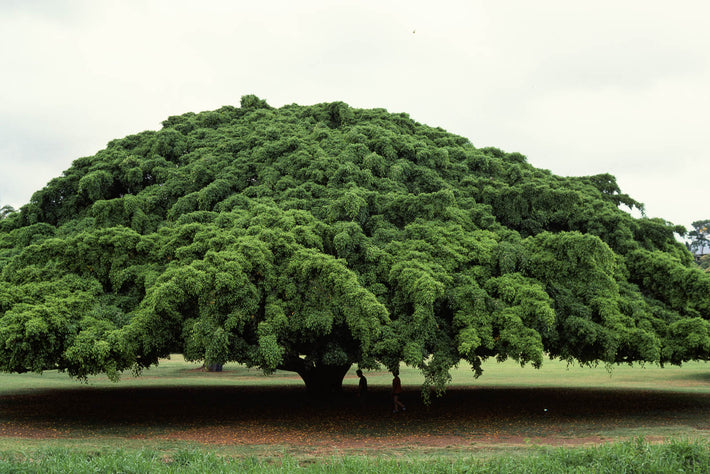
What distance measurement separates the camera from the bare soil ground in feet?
41.3

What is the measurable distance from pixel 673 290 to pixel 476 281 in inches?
268

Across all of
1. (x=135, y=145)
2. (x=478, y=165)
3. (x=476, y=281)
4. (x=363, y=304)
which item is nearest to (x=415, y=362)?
(x=363, y=304)

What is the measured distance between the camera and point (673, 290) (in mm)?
16641

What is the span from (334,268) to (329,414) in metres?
5.66

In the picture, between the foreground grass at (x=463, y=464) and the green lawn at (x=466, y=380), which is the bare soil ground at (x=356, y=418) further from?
the green lawn at (x=466, y=380)

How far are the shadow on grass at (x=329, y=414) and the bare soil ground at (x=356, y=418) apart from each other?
3 centimetres

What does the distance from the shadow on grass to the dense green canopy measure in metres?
1.68

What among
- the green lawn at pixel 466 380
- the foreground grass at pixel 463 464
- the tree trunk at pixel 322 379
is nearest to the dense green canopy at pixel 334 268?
the tree trunk at pixel 322 379

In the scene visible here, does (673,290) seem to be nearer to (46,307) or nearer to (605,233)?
(605,233)

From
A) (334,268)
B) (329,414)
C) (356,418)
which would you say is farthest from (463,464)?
(329,414)

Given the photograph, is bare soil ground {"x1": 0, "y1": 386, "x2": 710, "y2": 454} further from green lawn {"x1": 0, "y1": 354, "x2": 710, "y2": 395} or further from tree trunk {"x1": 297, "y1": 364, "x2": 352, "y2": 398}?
green lawn {"x1": 0, "y1": 354, "x2": 710, "y2": 395}

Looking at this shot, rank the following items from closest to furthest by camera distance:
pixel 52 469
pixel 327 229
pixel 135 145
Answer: pixel 52 469 < pixel 327 229 < pixel 135 145

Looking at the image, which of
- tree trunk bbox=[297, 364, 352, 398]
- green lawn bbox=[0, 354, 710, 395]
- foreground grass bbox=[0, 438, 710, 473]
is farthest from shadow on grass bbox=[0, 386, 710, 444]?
foreground grass bbox=[0, 438, 710, 473]

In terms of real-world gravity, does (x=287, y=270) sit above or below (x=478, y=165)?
below
